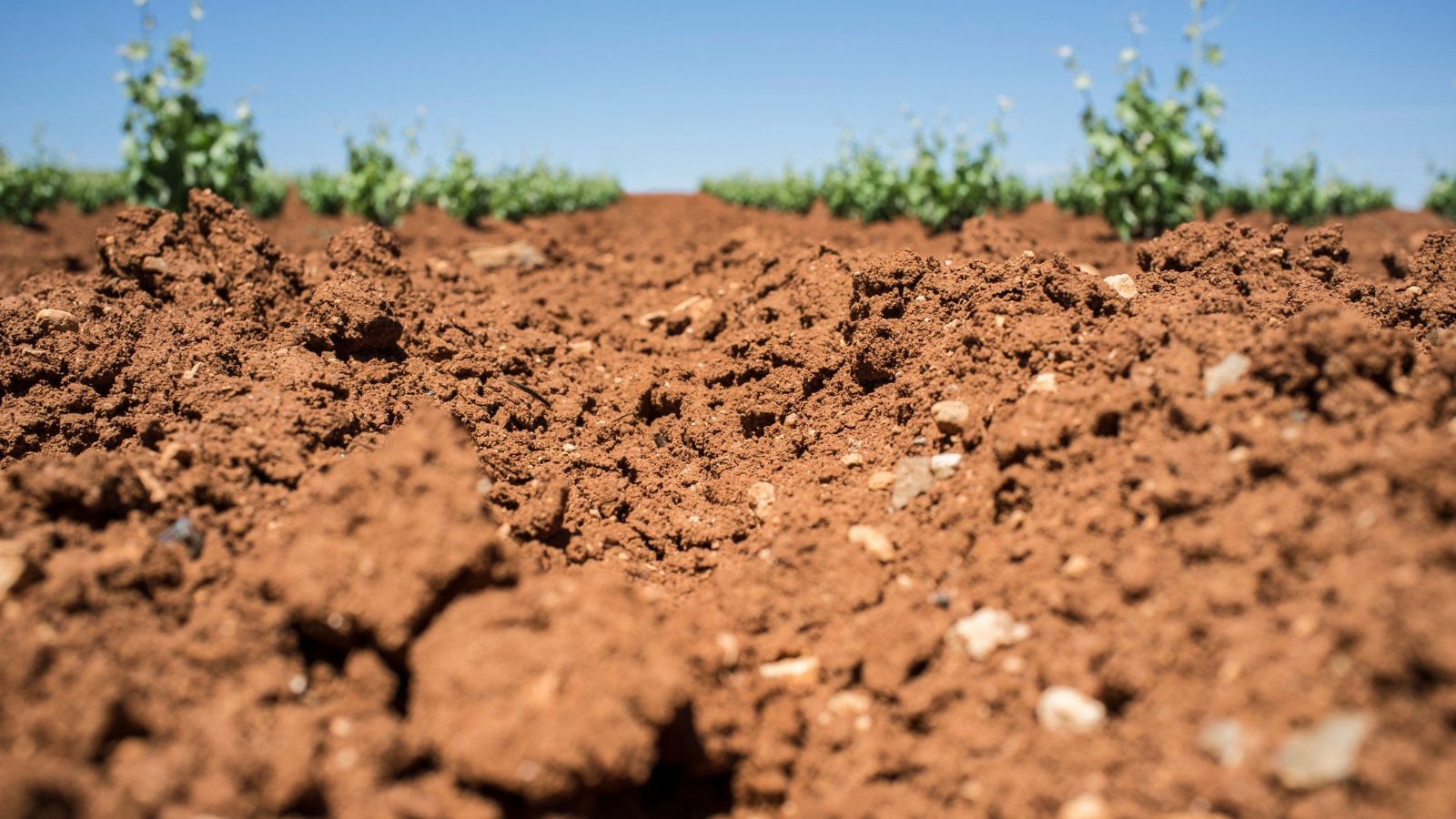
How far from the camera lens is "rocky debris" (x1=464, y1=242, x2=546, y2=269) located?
28.3 ft

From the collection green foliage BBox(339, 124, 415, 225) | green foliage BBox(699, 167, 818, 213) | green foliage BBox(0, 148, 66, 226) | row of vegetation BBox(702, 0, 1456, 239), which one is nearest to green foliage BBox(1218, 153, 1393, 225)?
row of vegetation BBox(702, 0, 1456, 239)

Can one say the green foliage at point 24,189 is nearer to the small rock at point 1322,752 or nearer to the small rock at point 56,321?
the small rock at point 56,321

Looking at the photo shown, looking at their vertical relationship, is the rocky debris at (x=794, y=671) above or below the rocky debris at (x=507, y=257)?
below

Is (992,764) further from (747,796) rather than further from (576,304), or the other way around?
(576,304)

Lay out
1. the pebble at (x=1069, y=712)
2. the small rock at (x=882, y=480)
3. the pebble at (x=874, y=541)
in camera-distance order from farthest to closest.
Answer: the small rock at (x=882, y=480) → the pebble at (x=874, y=541) → the pebble at (x=1069, y=712)

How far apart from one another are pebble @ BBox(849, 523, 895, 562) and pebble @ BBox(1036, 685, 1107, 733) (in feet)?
2.39

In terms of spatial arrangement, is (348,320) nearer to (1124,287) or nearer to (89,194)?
(1124,287)

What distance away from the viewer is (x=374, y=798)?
1.87 metres

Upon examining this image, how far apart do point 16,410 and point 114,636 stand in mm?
2420

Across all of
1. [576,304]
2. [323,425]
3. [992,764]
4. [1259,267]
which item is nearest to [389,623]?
[323,425]

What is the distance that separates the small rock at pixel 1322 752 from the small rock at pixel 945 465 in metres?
1.39

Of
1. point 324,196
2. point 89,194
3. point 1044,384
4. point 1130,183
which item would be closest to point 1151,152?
point 1130,183

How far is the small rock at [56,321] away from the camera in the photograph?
4.27 m

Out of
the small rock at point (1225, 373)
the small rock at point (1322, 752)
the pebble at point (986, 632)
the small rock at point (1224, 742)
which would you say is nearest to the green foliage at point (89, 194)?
the pebble at point (986, 632)
